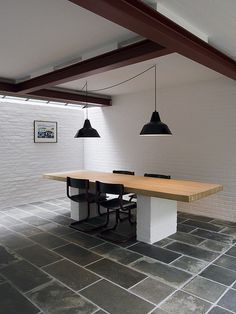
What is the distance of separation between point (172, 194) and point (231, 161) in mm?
1988

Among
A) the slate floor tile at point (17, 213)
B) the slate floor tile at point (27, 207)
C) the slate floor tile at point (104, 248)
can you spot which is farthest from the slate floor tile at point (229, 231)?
the slate floor tile at point (27, 207)

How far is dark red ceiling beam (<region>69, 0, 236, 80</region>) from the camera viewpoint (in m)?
1.72

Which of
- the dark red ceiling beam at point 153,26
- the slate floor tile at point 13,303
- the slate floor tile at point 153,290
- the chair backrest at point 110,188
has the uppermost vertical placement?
the dark red ceiling beam at point 153,26

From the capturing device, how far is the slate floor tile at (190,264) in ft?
9.33

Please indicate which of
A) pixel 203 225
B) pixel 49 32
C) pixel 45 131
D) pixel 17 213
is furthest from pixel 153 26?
pixel 45 131

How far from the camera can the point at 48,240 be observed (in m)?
3.68

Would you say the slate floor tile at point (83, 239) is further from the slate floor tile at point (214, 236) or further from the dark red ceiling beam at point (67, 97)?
the dark red ceiling beam at point (67, 97)

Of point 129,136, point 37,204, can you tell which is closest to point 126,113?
point 129,136

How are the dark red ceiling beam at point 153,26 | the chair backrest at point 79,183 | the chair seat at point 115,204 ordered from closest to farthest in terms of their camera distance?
1. the dark red ceiling beam at point 153,26
2. the chair seat at point 115,204
3. the chair backrest at point 79,183

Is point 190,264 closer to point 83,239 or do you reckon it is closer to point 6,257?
point 83,239

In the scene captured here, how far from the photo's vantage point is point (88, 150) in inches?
276

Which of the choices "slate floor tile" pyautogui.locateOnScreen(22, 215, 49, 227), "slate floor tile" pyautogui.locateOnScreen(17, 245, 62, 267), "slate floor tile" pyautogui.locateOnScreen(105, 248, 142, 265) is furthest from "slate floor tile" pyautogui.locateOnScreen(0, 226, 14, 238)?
"slate floor tile" pyautogui.locateOnScreen(105, 248, 142, 265)

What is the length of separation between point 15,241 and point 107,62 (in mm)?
2626

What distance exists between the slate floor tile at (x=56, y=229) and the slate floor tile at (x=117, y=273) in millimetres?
1144
